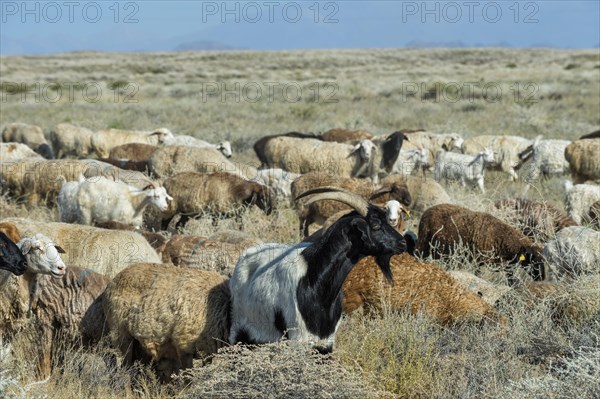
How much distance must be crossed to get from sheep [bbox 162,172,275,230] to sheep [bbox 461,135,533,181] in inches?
273

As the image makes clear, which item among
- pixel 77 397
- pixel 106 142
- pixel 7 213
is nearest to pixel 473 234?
pixel 77 397

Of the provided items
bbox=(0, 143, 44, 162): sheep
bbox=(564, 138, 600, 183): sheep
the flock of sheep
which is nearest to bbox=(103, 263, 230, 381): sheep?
the flock of sheep

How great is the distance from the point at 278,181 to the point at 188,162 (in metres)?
2.53

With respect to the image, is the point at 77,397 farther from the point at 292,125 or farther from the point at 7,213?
the point at 292,125

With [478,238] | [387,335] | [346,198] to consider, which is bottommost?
[387,335]

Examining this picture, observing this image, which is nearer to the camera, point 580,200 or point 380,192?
point 380,192

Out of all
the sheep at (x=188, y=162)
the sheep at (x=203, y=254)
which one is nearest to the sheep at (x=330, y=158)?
the sheep at (x=188, y=162)

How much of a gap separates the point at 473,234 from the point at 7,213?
293 inches

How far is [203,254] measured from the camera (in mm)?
8812

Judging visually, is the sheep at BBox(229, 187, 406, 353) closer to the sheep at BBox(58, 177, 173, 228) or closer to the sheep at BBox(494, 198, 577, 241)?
the sheep at BBox(494, 198, 577, 241)

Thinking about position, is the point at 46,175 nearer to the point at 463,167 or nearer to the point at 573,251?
the point at 463,167

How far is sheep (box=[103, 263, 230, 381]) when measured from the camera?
6.33 metres

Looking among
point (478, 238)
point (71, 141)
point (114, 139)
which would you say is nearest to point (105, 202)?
point (478, 238)

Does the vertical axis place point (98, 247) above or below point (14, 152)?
below
